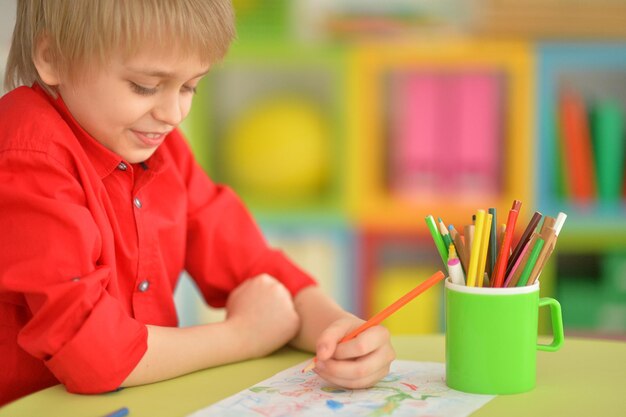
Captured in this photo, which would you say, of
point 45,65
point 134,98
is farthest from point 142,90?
point 45,65

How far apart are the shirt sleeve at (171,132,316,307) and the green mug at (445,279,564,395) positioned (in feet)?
1.13

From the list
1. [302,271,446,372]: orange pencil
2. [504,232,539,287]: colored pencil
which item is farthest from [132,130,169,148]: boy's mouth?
[504,232,539,287]: colored pencil

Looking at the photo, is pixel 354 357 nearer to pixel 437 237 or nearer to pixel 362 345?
pixel 362 345

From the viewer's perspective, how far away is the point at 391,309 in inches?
34.9

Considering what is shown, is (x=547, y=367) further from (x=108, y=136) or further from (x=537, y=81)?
(x=537, y=81)

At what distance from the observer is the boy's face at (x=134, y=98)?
0.94 meters

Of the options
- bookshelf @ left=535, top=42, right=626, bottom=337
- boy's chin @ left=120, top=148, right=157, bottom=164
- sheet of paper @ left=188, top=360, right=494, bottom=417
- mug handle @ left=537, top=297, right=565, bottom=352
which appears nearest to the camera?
sheet of paper @ left=188, top=360, right=494, bottom=417

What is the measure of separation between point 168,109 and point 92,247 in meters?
A: 0.17

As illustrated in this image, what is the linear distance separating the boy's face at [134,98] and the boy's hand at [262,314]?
0.71ft

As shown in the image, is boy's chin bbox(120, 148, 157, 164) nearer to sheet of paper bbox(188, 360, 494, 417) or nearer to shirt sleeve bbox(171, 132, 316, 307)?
shirt sleeve bbox(171, 132, 316, 307)

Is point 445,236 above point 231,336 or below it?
above

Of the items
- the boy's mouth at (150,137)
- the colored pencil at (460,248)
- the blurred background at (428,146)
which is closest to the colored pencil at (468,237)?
the colored pencil at (460,248)

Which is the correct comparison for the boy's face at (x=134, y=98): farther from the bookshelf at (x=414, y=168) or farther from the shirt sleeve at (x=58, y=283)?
the bookshelf at (x=414, y=168)

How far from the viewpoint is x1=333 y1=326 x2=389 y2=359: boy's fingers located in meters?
0.89
